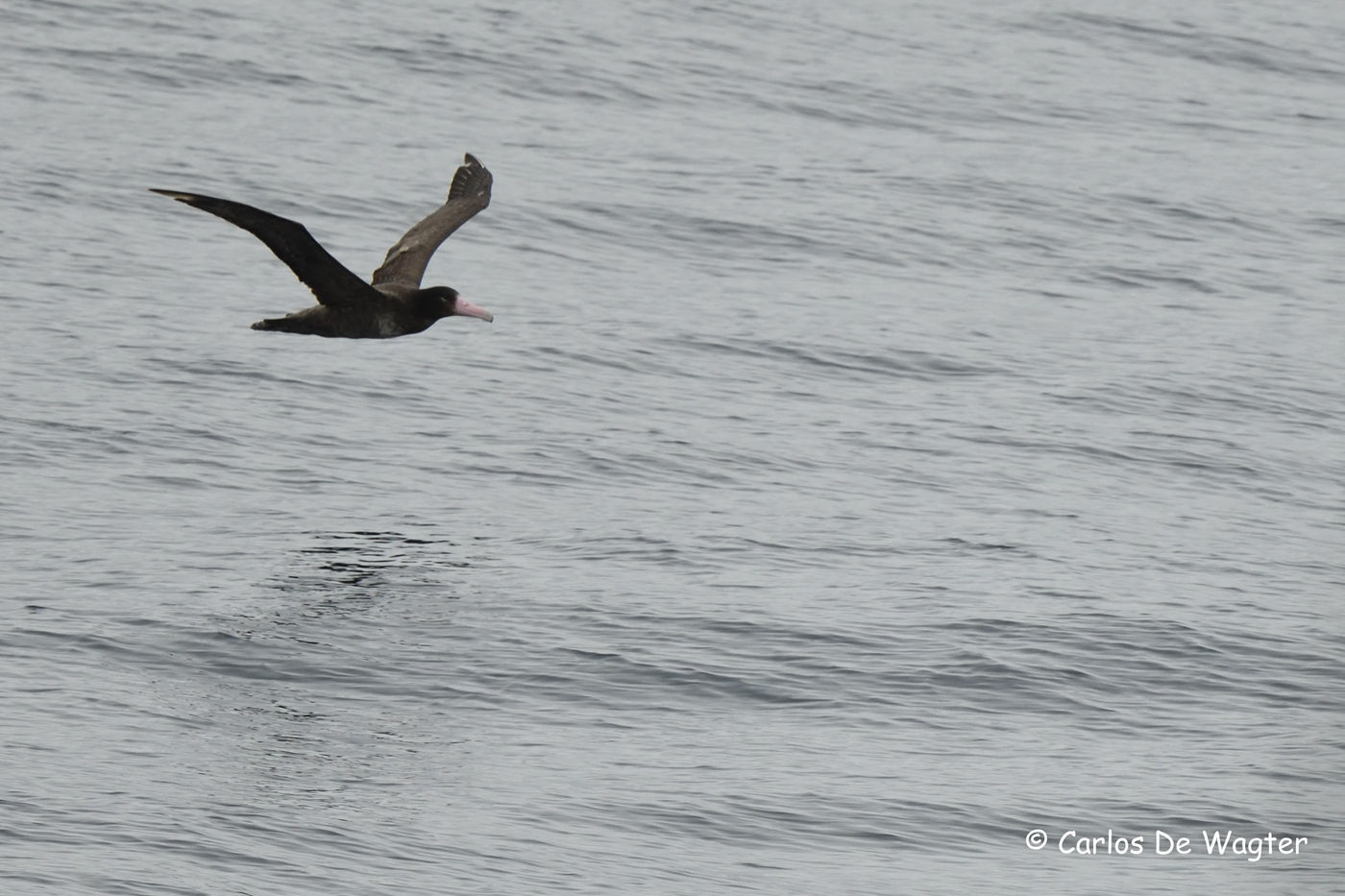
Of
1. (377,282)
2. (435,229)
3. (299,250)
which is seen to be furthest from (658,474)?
(299,250)

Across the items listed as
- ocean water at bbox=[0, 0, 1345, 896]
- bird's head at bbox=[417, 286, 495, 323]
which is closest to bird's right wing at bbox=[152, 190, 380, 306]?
bird's head at bbox=[417, 286, 495, 323]

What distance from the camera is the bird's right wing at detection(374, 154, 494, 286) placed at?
56.1 feet

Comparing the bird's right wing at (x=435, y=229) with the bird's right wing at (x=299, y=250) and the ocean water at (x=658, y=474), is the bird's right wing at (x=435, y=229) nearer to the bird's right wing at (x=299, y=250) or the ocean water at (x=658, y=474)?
the bird's right wing at (x=299, y=250)

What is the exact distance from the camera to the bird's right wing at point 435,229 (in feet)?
56.1

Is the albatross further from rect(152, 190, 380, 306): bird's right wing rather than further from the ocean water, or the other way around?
the ocean water

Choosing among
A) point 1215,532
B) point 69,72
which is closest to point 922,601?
point 1215,532

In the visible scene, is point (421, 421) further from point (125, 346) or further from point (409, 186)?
point (409, 186)

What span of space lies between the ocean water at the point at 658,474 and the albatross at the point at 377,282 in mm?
1960

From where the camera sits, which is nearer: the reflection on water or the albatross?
the albatross

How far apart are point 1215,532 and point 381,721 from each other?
28.5 feet

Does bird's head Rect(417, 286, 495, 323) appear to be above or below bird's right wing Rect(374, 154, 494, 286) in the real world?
below

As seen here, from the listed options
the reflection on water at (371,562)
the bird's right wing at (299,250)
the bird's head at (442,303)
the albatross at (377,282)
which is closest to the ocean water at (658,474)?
the reflection on water at (371,562)

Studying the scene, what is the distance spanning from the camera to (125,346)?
2136cm

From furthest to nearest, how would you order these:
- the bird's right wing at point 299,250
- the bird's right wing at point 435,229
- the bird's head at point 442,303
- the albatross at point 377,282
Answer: the bird's right wing at point 435,229, the bird's head at point 442,303, the albatross at point 377,282, the bird's right wing at point 299,250
